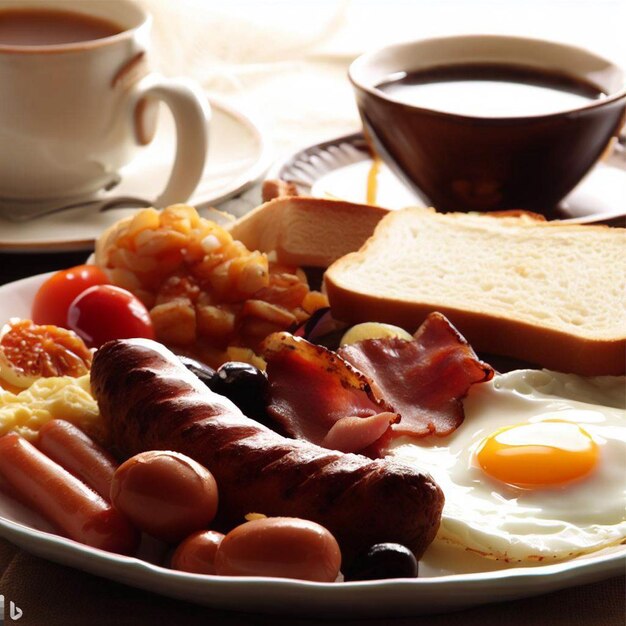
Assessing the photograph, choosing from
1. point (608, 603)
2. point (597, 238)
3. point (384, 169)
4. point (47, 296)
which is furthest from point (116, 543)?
point (384, 169)

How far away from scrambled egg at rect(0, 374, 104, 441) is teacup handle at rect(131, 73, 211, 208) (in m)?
1.30

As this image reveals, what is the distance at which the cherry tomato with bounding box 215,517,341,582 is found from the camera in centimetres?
150

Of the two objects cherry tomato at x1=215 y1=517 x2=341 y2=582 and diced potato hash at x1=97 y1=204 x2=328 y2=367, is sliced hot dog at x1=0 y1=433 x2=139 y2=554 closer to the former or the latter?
cherry tomato at x1=215 y1=517 x2=341 y2=582

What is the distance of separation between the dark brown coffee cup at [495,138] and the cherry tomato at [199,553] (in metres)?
1.61

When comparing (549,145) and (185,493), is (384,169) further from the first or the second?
(185,493)

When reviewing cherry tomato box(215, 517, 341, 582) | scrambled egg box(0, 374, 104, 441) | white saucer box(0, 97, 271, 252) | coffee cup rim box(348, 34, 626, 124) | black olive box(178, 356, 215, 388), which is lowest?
white saucer box(0, 97, 271, 252)

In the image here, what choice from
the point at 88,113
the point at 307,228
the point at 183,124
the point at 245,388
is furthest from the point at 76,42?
the point at 245,388

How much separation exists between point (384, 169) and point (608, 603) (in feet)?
6.42

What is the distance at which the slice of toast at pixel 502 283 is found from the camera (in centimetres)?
233

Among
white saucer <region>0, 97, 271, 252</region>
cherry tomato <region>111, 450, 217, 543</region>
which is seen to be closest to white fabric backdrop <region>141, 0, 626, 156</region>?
white saucer <region>0, 97, 271, 252</region>

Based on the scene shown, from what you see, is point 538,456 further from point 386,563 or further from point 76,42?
point 76,42

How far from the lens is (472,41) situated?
332 centimetres

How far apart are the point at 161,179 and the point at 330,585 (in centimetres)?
235

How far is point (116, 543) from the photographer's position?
1675 mm
